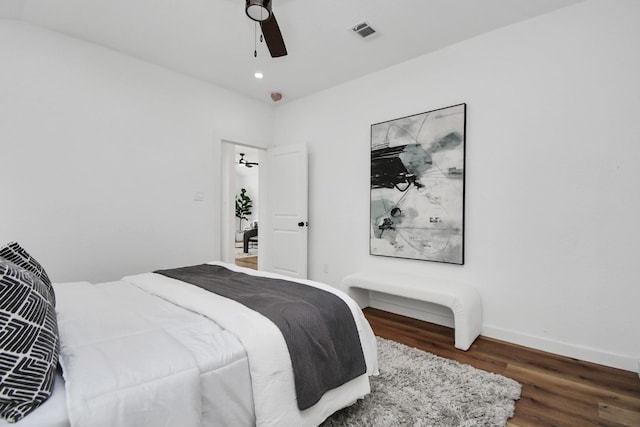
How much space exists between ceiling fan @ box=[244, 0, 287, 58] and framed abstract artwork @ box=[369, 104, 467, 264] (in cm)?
152

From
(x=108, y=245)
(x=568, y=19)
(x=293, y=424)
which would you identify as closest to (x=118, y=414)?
(x=293, y=424)

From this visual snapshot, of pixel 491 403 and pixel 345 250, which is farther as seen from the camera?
pixel 345 250

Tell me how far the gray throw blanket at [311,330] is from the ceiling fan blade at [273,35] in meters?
1.68

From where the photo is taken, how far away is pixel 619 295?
2.13 meters

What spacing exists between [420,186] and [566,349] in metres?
1.73

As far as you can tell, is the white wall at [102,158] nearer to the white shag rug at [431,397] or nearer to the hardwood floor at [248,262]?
the hardwood floor at [248,262]

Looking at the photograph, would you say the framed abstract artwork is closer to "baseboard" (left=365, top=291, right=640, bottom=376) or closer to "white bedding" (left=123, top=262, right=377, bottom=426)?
"baseboard" (left=365, top=291, right=640, bottom=376)

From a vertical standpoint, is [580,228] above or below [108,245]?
above

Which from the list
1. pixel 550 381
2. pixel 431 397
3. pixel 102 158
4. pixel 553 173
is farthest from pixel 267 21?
pixel 550 381

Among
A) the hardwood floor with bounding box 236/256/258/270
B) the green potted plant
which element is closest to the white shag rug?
the hardwood floor with bounding box 236/256/258/270

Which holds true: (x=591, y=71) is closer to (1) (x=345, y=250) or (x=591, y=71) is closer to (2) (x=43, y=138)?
(1) (x=345, y=250)

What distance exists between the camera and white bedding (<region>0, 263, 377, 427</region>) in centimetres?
89

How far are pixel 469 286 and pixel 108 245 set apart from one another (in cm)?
345

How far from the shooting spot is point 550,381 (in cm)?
197
